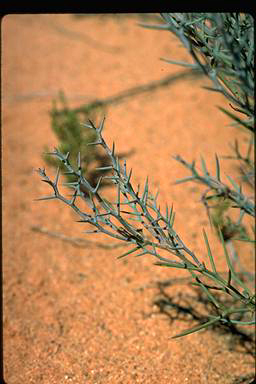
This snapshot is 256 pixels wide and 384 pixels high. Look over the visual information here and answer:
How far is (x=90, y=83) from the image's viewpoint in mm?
4016

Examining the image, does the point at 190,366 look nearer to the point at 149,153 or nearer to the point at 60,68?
the point at 149,153

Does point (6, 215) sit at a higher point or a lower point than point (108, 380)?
higher

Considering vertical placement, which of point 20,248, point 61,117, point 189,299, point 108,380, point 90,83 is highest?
point 90,83

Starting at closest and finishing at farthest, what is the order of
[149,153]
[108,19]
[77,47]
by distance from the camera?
[149,153] < [77,47] < [108,19]

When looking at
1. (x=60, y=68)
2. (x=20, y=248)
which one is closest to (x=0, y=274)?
(x=20, y=248)

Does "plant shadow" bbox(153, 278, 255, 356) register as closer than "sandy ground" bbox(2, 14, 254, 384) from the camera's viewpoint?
No

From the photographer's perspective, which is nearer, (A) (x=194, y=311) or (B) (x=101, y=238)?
(A) (x=194, y=311)

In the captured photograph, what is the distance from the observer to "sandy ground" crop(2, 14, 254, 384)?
5.85 ft

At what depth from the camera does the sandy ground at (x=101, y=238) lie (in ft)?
5.85

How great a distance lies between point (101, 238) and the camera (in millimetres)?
2566

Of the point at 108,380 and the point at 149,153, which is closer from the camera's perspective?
the point at 108,380

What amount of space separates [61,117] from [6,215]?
3.59 feet

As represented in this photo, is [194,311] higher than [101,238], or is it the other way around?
[101,238]

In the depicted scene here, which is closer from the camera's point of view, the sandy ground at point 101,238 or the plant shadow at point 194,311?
the sandy ground at point 101,238
